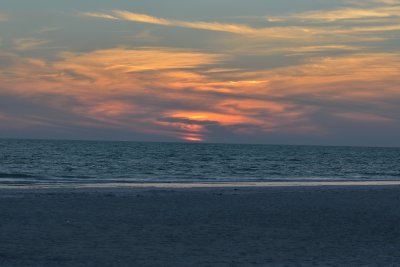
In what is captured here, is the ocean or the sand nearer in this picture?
the sand

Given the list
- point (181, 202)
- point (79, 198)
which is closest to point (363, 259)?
point (181, 202)

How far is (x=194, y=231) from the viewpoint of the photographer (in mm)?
18406

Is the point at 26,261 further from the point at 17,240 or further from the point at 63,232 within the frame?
the point at 63,232

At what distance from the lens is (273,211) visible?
23.9m

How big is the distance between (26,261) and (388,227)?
12.1m

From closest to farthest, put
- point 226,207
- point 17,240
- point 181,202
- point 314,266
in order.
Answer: point 314,266 < point 17,240 < point 226,207 < point 181,202

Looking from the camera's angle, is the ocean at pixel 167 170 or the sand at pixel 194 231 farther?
the ocean at pixel 167 170

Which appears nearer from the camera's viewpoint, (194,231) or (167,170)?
(194,231)

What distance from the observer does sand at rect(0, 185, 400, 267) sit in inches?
561

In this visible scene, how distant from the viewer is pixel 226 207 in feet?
82.3

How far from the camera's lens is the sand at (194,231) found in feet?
46.7

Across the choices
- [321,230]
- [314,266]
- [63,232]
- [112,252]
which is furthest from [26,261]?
[321,230]

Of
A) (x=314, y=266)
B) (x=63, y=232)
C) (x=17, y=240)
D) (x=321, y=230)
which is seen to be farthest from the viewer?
(x=321, y=230)

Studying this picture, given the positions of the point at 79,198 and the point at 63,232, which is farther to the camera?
the point at 79,198
